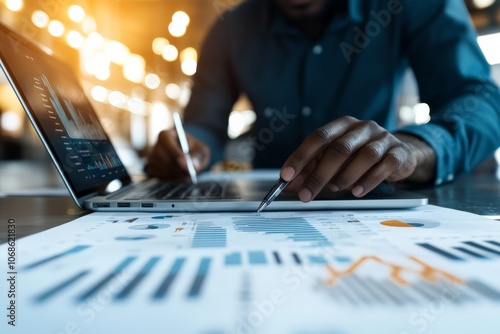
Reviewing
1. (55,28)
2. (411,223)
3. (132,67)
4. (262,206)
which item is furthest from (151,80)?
(411,223)

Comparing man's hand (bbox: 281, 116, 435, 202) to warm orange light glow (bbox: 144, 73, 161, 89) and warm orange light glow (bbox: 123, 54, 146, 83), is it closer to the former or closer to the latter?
warm orange light glow (bbox: 123, 54, 146, 83)

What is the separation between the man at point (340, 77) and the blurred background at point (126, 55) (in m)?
0.26

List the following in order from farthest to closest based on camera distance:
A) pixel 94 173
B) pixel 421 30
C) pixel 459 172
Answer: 1. pixel 421 30
2. pixel 459 172
3. pixel 94 173

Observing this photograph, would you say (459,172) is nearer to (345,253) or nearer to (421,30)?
(421,30)

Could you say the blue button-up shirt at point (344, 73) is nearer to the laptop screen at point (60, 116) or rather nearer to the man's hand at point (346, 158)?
the man's hand at point (346, 158)

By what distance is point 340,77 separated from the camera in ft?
4.25

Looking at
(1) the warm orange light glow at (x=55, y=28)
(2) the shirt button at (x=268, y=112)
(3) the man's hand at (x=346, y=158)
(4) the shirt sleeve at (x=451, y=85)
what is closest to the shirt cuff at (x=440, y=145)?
(4) the shirt sleeve at (x=451, y=85)

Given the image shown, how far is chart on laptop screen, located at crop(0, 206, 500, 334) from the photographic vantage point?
21cm

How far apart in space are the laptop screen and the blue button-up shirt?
0.61 m

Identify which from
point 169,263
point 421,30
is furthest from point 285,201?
point 421,30

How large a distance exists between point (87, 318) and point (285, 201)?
32 centimetres

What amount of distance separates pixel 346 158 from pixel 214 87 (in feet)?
3.59

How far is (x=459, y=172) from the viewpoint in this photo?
0.87m

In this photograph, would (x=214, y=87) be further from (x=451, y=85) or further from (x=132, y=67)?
(x=132, y=67)
